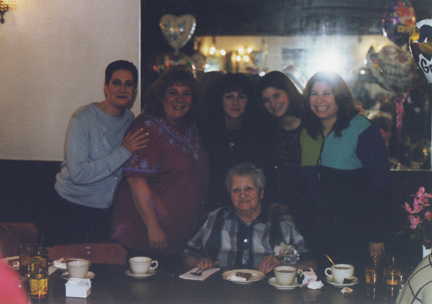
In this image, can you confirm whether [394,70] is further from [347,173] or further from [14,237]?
[14,237]

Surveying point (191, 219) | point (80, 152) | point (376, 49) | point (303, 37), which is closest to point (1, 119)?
point (80, 152)

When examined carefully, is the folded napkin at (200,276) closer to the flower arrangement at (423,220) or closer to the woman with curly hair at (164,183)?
the woman with curly hair at (164,183)

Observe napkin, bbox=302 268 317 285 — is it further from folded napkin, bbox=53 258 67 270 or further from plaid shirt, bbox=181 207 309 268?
folded napkin, bbox=53 258 67 270

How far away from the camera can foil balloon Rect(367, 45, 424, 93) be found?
3.07 m

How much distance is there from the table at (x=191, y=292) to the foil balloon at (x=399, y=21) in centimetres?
210

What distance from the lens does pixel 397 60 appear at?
307cm

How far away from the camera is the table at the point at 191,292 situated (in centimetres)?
143

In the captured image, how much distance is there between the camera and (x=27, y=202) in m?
3.07

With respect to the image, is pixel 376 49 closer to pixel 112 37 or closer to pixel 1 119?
pixel 112 37

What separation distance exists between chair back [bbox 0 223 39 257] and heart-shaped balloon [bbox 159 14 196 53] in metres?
1.70

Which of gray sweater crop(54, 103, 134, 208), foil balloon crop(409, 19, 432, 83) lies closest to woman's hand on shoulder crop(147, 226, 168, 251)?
gray sweater crop(54, 103, 134, 208)

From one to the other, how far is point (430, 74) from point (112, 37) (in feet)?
7.79

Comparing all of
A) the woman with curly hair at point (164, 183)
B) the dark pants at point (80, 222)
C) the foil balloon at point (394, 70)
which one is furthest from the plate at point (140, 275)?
the foil balloon at point (394, 70)

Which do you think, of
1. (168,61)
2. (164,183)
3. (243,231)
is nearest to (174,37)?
(168,61)
